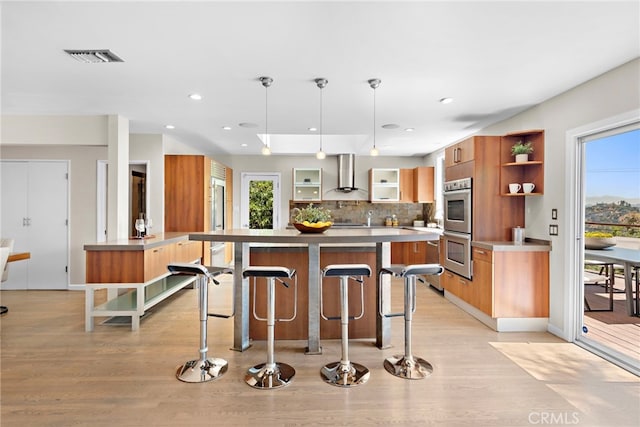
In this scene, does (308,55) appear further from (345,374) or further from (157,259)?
(157,259)

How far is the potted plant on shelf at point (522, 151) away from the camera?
3756mm

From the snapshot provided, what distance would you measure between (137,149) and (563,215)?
19.0ft

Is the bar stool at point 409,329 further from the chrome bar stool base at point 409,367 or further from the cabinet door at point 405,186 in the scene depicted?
the cabinet door at point 405,186

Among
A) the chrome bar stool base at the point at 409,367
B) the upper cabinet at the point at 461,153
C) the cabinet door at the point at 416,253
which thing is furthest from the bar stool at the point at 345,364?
the cabinet door at the point at 416,253

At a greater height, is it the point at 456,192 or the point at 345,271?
the point at 456,192

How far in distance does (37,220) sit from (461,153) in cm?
636

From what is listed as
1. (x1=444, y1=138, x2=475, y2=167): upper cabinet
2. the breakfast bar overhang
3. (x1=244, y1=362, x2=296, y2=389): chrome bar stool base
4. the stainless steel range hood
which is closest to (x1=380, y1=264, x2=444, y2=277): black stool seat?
the breakfast bar overhang

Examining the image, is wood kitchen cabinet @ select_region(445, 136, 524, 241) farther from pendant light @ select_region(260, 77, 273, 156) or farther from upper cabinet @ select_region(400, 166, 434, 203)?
upper cabinet @ select_region(400, 166, 434, 203)

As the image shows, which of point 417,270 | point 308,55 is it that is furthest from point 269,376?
point 308,55

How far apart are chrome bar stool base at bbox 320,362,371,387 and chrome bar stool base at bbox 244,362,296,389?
10.6 inches

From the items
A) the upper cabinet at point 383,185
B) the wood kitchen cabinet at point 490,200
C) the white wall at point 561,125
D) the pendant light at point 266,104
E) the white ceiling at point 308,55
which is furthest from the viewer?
the upper cabinet at point 383,185

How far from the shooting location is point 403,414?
2.14 metres

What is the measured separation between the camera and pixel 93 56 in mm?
2590

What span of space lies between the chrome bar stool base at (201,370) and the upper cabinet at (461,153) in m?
3.55
